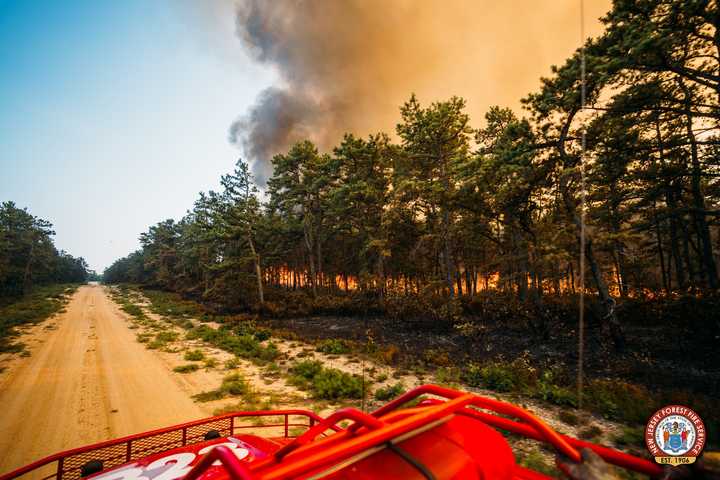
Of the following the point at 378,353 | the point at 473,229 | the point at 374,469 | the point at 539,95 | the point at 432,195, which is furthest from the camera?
the point at 473,229

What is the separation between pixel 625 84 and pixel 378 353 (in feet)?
50.4

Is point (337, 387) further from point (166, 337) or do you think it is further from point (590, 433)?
point (166, 337)

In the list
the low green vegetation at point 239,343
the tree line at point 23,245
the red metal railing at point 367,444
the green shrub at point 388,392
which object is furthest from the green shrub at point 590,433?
the tree line at point 23,245

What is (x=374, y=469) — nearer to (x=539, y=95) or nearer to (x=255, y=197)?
(x=539, y=95)

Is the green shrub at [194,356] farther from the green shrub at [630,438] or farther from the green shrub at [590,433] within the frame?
the green shrub at [630,438]

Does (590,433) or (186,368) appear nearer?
(590,433)

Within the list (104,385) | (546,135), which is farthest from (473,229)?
(104,385)

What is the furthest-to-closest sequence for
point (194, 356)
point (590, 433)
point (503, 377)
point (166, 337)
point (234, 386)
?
point (166, 337) → point (194, 356) → point (234, 386) → point (503, 377) → point (590, 433)

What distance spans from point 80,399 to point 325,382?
8.75 meters

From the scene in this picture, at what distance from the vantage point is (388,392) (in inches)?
387

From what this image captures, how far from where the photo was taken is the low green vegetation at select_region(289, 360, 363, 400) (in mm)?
9938

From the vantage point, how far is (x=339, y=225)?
96.5 ft

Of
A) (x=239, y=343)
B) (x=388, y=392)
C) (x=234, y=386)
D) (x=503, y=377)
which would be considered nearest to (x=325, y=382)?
(x=388, y=392)

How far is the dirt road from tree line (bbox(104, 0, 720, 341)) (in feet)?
42.7
